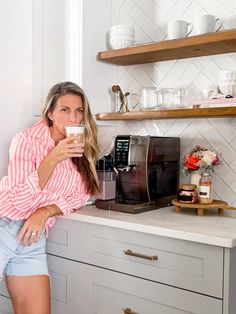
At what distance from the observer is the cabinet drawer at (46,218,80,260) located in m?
2.07

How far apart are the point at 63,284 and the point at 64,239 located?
0.22 metres

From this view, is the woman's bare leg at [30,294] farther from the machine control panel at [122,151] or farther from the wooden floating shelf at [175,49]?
the wooden floating shelf at [175,49]

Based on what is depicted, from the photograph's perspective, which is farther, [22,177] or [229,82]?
[229,82]

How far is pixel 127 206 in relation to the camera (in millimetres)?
2072

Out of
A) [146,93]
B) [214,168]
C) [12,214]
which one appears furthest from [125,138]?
[12,214]

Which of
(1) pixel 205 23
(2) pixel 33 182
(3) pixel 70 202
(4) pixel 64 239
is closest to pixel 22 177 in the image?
(2) pixel 33 182

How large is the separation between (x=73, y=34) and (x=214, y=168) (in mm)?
1068

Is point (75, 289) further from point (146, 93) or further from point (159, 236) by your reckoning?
point (146, 93)

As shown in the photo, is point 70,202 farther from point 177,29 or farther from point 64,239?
point 177,29

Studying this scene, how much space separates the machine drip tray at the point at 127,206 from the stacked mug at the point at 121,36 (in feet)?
2.91

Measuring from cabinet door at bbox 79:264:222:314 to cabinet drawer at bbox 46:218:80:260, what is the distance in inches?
3.9

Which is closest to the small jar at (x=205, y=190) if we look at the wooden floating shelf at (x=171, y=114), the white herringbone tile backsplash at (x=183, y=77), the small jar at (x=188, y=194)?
the small jar at (x=188, y=194)

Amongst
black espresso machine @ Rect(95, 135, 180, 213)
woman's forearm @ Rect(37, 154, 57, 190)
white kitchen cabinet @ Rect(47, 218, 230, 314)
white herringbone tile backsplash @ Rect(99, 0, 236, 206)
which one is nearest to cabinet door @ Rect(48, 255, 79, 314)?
white kitchen cabinet @ Rect(47, 218, 230, 314)

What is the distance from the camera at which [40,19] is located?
7.59ft
